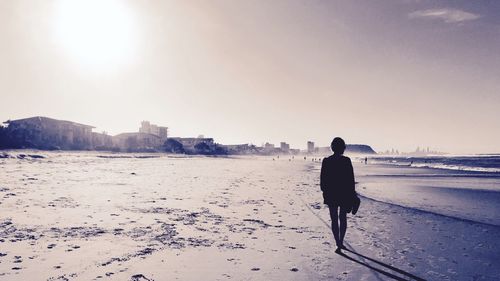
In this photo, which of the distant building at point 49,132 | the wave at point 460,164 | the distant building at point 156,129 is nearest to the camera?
the wave at point 460,164

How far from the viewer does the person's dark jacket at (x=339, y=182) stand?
6.78 m

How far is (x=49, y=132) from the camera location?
5916 cm

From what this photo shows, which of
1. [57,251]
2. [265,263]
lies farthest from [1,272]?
[265,263]

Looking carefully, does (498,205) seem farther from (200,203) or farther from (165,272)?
(165,272)

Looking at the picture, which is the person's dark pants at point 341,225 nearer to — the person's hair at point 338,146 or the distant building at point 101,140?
the person's hair at point 338,146

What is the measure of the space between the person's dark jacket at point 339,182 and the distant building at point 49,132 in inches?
2251

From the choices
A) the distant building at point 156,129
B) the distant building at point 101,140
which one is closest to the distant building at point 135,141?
the distant building at point 101,140

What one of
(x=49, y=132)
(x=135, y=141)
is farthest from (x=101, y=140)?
(x=49, y=132)

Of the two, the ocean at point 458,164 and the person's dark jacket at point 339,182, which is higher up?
the person's dark jacket at point 339,182

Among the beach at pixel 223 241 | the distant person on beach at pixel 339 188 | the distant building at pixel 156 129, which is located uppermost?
the distant building at pixel 156 129

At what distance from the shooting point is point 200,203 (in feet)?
38.4

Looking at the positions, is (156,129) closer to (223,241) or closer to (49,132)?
(49,132)

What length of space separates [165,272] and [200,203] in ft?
22.1

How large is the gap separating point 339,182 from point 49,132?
2608 inches
